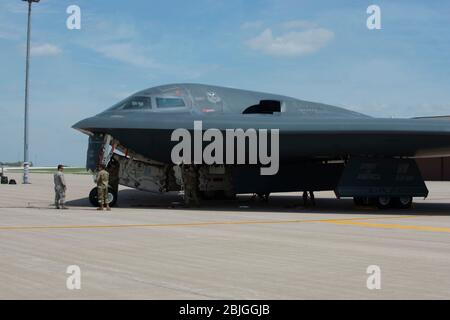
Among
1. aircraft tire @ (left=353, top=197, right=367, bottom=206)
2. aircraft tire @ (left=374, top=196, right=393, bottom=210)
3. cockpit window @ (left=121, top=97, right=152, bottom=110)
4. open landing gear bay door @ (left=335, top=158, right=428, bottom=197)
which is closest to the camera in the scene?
cockpit window @ (left=121, top=97, right=152, bottom=110)

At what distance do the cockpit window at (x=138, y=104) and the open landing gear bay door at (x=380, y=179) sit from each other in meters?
6.39

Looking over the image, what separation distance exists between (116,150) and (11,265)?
35.6ft

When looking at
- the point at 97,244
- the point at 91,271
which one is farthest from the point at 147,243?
the point at 91,271

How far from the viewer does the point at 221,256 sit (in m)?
8.64

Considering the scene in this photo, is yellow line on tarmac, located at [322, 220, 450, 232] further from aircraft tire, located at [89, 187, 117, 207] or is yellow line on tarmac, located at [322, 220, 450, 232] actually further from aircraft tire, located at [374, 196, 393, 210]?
aircraft tire, located at [89, 187, 117, 207]

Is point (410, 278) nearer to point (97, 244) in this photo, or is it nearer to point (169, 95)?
point (97, 244)

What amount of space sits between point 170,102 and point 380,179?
7.02 m

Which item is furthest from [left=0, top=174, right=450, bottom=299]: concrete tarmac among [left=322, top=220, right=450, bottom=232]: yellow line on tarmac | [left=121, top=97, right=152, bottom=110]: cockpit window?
[left=121, top=97, right=152, bottom=110]: cockpit window

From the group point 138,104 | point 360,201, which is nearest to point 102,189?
point 138,104

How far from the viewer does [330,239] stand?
1096 centimetres

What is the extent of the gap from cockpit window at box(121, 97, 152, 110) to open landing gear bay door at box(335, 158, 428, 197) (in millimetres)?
6392

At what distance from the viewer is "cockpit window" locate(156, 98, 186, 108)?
18000mm

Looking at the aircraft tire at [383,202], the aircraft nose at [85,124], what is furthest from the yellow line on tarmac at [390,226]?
the aircraft nose at [85,124]

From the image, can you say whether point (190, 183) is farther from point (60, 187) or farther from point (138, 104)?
point (60, 187)
